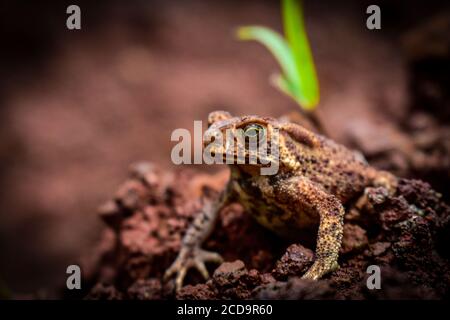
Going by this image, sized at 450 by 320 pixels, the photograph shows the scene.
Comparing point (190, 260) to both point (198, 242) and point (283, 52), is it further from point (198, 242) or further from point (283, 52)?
point (283, 52)

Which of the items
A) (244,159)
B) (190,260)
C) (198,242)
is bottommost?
(190,260)

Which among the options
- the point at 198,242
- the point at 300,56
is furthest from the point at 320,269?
the point at 300,56

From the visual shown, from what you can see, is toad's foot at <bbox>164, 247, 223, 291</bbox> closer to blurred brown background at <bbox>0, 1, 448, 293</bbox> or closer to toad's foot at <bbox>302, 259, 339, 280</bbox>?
toad's foot at <bbox>302, 259, 339, 280</bbox>

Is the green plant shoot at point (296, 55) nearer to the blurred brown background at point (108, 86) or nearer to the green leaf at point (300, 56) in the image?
the green leaf at point (300, 56)

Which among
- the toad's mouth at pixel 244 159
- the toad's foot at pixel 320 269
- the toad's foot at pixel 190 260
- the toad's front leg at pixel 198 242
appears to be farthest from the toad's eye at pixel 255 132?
the toad's foot at pixel 190 260
